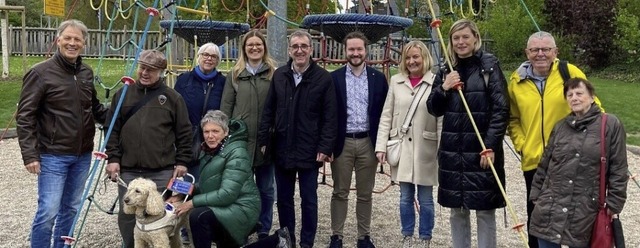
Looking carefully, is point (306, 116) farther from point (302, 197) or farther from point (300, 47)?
point (302, 197)

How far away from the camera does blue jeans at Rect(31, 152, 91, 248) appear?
389 cm

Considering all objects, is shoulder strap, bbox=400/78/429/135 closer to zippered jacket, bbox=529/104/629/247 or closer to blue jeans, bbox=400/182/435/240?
blue jeans, bbox=400/182/435/240

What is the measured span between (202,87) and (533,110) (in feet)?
7.09

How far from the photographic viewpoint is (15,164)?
29.0 ft

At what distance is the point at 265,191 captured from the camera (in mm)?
4812

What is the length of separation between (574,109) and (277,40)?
3.23 meters

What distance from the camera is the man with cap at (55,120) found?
3.77 meters

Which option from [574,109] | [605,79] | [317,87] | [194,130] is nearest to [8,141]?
[194,130]

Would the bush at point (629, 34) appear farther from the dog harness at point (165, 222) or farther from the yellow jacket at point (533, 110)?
the dog harness at point (165, 222)

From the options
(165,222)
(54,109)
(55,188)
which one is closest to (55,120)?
(54,109)

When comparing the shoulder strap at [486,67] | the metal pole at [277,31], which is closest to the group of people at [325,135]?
the shoulder strap at [486,67]

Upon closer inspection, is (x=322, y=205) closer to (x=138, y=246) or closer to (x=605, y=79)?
(x=138, y=246)

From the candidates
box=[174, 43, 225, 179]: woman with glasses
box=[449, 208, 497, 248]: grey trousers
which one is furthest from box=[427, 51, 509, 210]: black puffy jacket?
box=[174, 43, 225, 179]: woman with glasses

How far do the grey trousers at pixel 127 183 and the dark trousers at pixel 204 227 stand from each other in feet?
0.84
